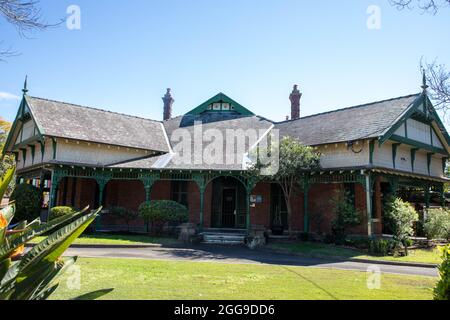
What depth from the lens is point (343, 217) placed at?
15406 mm

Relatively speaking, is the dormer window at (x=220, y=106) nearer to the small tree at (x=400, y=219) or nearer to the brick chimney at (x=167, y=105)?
the brick chimney at (x=167, y=105)

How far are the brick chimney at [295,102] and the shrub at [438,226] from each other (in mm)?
11343

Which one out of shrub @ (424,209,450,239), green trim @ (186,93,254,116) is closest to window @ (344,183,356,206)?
shrub @ (424,209,450,239)

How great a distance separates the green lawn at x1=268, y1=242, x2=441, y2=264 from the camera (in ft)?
44.7

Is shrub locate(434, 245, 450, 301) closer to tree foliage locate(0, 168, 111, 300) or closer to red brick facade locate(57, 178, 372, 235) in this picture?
tree foliage locate(0, 168, 111, 300)

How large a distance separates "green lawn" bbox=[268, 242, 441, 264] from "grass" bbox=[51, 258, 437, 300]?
3.83 m

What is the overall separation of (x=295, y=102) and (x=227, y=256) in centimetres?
1613

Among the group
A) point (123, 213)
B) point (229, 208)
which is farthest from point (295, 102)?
point (123, 213)

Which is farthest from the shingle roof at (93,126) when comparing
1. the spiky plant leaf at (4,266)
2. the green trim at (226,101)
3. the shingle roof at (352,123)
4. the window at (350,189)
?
the spiky plant leaf at (4,266)

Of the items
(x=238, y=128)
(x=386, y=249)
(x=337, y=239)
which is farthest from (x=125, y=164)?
(x=386, y=249)

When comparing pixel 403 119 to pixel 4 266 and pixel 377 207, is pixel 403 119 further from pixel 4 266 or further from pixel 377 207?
pixel 4 266

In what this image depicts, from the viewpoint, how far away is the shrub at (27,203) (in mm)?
18062
